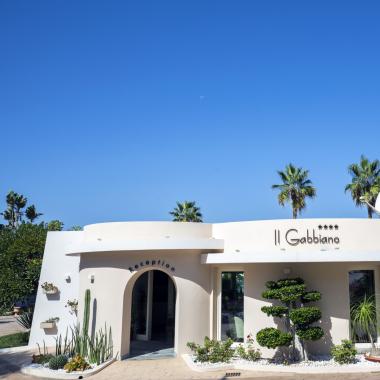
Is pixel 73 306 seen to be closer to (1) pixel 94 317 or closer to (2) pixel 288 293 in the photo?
(1) pixel 94 317

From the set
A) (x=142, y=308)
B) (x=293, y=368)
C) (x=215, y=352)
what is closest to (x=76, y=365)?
(x=215, y=352)

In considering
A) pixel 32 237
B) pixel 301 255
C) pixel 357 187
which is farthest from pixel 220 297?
pixel 357 187

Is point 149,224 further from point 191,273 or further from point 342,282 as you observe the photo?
point 342,282

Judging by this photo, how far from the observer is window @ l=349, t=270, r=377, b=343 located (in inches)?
608

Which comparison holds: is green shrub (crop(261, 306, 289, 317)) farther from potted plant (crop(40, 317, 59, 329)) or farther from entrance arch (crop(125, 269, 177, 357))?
potted plant (crop(40, 317, 59, 329))

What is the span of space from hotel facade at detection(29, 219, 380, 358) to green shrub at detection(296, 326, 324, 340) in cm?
115

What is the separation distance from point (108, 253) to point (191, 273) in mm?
3258

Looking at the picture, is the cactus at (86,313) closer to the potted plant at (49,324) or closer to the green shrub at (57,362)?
the green shrub at (57,362)

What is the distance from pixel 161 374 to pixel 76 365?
2.91m

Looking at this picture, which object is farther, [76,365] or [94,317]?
[94,317]

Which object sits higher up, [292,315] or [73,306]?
[292,315]

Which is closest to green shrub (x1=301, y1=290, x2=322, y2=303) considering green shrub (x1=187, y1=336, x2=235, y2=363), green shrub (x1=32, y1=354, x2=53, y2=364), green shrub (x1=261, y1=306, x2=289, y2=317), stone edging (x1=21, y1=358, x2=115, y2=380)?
green shrub (x1=261, y1=306, x2=289, y2=317)

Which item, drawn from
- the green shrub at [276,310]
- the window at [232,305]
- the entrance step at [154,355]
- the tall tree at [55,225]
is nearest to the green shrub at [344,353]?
the green shrub at [276,310]

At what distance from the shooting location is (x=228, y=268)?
1617 cm
